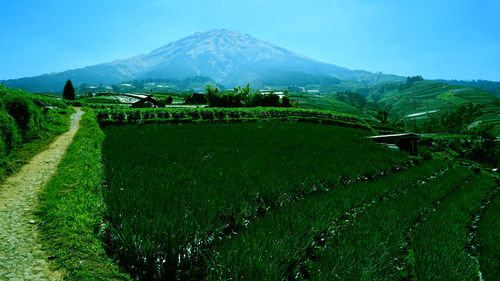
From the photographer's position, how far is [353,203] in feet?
17.9

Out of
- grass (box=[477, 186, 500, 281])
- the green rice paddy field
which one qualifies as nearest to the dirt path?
the green rice paddy field

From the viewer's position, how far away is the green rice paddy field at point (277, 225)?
2814 mm

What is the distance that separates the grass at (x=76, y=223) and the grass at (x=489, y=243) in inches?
210

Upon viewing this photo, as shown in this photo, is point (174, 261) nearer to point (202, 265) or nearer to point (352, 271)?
point (202, 265)

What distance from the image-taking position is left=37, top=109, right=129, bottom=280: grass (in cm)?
271

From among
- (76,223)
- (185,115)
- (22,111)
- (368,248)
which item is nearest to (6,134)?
(22,111)

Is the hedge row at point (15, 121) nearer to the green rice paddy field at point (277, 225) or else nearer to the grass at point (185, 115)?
the green rice paddy field at point (277, 225)

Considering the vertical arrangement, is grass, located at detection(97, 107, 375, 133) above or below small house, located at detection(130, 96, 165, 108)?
below

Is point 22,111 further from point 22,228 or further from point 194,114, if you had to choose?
point 194,114

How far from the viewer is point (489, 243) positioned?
5.22 metres

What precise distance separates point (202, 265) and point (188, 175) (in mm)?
2833

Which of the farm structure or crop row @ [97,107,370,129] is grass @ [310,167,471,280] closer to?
the farm structure

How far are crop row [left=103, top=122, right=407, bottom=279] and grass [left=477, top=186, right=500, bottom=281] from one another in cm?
309

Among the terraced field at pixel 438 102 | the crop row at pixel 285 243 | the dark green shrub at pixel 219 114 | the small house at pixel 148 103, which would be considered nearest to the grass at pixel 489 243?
the crop row at pixel 285 243
